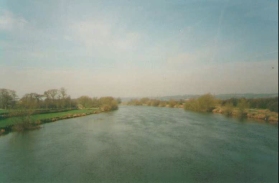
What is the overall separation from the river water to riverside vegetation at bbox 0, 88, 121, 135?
40 centimetres

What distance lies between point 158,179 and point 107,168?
3.50 ft

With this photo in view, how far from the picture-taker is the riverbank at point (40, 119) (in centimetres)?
633

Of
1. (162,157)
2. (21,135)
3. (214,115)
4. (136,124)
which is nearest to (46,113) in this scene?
(21,135)

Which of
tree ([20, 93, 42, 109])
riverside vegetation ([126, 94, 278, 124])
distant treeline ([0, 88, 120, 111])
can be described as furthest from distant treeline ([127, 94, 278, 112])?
tree ([20, 93, 42, 109])

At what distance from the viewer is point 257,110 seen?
4.46 m

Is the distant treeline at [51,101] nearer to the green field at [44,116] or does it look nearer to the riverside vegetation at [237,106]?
the green field at [44,116]

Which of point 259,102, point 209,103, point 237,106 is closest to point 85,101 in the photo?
point 209,103

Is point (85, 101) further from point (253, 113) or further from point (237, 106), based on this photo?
point (253, 113)

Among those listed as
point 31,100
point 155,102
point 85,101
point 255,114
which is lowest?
point 255,114

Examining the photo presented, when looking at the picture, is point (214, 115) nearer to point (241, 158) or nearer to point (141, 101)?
point (241, 158)

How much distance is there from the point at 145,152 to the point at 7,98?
14.1ft

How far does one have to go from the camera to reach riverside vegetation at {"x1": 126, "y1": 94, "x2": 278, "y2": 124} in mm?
3877

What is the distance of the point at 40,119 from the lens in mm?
6836

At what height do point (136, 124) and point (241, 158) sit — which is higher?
point (136, 124)
